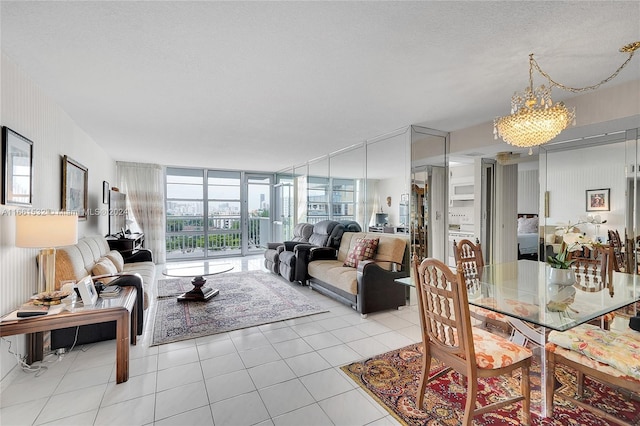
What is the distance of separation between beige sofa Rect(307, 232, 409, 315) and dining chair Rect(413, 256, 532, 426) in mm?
1637

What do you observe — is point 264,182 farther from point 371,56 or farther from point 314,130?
point 371,56

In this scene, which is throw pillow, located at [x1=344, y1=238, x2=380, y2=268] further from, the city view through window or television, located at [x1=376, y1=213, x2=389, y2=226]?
television, located at [x1=376, y1=213, x2=389, y2=226]

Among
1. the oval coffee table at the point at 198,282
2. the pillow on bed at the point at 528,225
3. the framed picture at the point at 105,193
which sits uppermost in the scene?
the framed picture at the point at 105,193

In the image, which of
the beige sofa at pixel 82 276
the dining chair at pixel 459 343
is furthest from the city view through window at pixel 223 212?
the dining chair at pixel 459 343

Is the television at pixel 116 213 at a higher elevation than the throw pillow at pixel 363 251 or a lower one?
higher

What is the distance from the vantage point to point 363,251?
4.06 m

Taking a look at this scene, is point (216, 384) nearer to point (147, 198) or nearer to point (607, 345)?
point (607, 345)

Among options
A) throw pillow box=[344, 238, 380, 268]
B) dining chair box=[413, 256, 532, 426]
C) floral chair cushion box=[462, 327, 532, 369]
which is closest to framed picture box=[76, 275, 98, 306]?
dining chair box=[413, 256, 532, 426]

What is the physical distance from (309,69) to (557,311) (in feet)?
Result: 7.85

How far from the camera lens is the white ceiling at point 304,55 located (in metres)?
1.70

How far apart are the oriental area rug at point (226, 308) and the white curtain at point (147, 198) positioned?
2.25 m

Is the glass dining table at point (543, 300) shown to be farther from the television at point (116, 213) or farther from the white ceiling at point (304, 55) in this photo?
the television at point (116, 213)

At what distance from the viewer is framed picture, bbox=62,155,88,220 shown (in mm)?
3279

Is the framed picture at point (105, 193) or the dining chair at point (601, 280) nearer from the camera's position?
the dining chair at point (601, 280)
